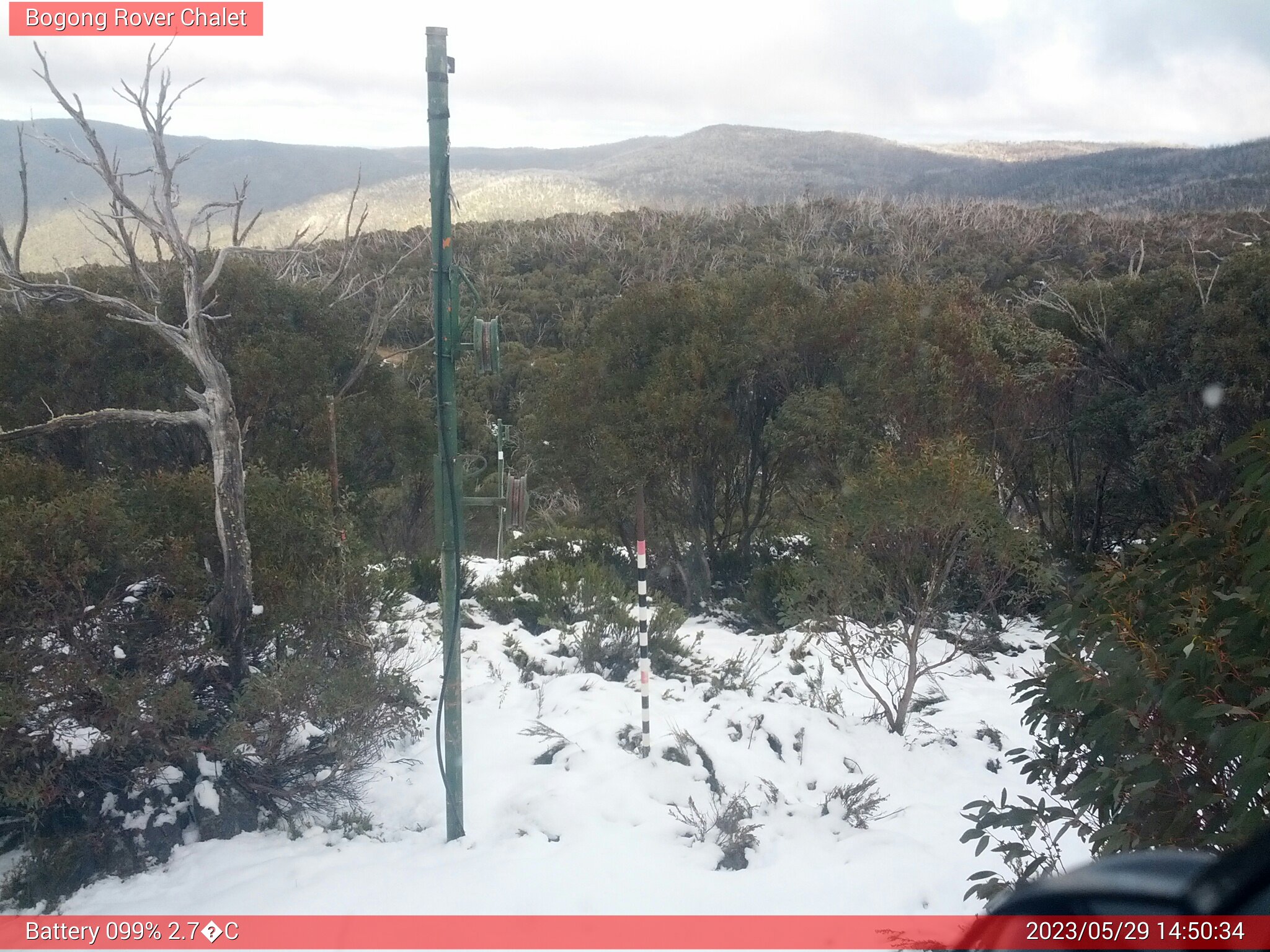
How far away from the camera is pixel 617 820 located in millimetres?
5516

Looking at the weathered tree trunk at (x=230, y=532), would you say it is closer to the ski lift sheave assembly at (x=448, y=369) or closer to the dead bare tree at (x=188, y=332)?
the dead bare tree at (x=188, y=332)

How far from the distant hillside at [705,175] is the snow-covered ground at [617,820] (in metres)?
23.6

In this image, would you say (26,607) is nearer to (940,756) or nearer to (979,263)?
(940,756)

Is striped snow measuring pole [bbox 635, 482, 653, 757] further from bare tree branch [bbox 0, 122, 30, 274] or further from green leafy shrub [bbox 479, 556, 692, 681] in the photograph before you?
bare tree branch [bbox 0, 122, 30, 274]

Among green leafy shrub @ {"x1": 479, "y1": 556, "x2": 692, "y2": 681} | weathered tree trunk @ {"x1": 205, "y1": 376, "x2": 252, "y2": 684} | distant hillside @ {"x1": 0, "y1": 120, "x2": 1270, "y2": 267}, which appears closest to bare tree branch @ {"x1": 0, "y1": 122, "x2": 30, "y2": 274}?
weathered tree trunk @ {"x1": 205, "y1": 376, "x2": 252, "y2": 684}

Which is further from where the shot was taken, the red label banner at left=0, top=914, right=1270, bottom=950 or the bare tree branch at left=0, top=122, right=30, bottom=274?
the bare tree branch at left=0, top=122, right=30, bottom=274

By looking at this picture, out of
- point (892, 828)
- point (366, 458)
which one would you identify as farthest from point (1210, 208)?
point (892, 828)

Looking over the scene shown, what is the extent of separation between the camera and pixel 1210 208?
25.6 meters

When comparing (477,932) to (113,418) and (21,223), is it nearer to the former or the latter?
(113,418)

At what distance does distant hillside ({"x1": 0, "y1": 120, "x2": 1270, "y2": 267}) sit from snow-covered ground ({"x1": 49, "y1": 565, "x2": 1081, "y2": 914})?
23.6 meters

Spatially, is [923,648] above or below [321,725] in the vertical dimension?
below

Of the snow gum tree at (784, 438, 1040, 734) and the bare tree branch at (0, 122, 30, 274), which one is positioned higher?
the bare tree branch at (0, 122, 30, 274)

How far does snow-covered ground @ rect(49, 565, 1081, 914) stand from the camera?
186 inches

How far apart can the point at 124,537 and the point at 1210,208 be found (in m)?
28.2
